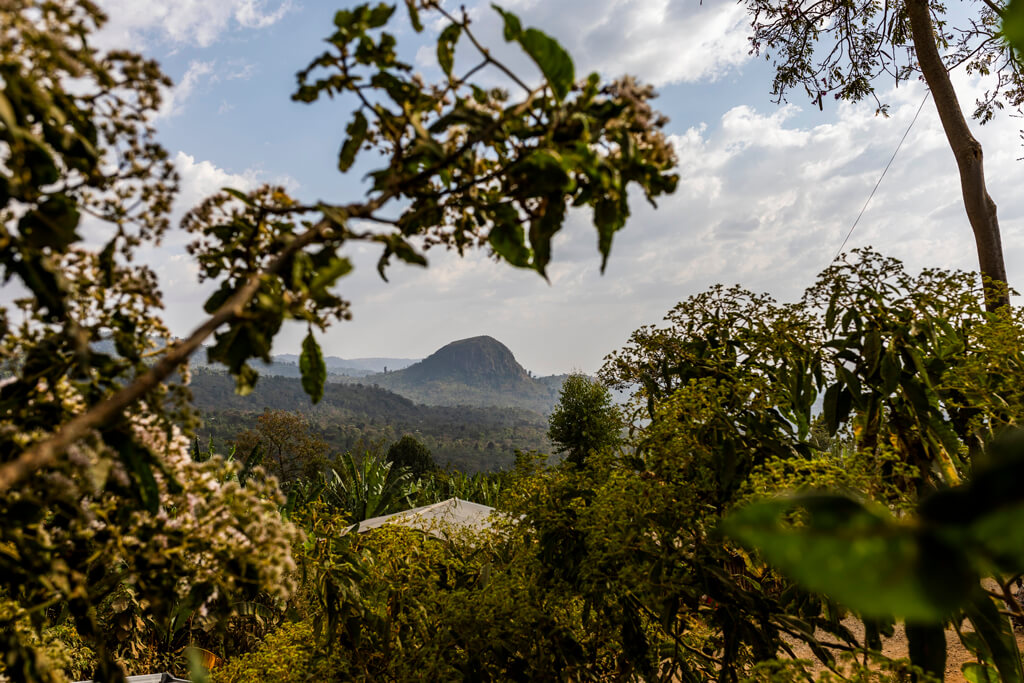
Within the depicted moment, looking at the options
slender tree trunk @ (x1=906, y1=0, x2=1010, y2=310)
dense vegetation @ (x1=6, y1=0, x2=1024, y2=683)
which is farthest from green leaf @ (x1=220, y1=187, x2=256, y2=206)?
slender tree trunk @ (x1=906, y1=0, x2=1010, y2=310)

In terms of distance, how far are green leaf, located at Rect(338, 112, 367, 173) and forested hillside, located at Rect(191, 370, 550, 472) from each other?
64471mm

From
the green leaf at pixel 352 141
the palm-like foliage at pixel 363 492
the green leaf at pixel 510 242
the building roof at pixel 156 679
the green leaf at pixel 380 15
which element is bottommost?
the palm-like foliage at pixel 363 492

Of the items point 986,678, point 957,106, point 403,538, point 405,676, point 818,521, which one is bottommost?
point 405,676

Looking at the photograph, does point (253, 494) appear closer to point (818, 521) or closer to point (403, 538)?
point (818, 521)

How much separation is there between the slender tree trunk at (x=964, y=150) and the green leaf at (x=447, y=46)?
4.45 meters

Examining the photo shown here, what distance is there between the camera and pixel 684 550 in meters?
1.67

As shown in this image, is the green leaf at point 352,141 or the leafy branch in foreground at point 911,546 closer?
the leafy branch in foreground at point 911,546

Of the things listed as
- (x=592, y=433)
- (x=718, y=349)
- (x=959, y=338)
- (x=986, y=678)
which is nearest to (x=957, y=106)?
(x=959, y=338)

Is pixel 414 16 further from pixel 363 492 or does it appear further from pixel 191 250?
pixel 363 492

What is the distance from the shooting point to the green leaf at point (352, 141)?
0.77 metres

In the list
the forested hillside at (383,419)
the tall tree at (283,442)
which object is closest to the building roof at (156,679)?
the tall tree at (283,442)

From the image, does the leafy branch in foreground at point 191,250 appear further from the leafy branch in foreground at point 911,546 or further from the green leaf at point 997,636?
the green leaf at point 997,636

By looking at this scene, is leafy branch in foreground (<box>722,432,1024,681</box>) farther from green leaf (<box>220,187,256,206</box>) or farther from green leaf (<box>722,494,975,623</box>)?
green leaf (<box>220,187,256,206</box>)

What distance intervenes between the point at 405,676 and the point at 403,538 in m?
0.54
